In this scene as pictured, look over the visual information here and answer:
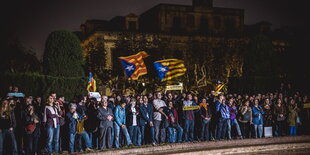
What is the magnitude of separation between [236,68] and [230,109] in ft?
88.9

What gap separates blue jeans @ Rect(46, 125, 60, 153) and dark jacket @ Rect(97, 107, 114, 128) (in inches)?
66.8

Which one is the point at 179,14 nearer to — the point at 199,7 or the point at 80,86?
the point at 199,7

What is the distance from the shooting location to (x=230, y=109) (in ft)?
65.6

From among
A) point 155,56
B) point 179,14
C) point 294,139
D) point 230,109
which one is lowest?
point 294,139

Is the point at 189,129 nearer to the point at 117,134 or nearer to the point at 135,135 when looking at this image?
the point at 135,135

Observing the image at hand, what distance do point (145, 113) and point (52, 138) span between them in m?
3.99

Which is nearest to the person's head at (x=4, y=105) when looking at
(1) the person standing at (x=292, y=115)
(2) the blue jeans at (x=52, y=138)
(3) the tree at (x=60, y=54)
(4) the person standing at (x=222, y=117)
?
(2) the blue jeans at (x=52, y=138)

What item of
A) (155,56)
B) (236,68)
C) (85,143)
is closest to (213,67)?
(236,68)

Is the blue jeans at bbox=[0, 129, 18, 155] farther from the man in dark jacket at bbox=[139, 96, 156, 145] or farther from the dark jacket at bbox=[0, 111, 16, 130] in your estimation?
the man in dark jacket at bbox=[139, 96, 156, 145]

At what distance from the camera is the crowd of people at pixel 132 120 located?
1522 centimetres

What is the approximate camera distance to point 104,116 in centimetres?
1670

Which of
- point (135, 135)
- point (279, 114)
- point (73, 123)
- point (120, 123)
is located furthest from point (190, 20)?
point (73, 123)

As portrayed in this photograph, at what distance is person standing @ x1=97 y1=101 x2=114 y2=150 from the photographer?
54.7 ft

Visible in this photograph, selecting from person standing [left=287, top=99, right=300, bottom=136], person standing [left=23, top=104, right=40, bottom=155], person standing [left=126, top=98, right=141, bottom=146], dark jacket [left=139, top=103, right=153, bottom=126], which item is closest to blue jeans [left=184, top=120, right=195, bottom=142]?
dark jacket [left=139, top=103, right=153, bottom=126]
